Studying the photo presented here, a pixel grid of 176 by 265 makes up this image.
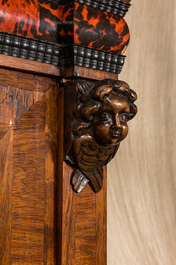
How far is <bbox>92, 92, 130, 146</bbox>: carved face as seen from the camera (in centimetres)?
90

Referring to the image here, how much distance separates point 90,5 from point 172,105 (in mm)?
704

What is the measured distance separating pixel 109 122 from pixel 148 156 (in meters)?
0.56

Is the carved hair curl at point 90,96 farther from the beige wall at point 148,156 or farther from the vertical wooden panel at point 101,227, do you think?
the beige wall at point 148,156

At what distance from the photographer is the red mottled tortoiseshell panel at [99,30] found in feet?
2.89

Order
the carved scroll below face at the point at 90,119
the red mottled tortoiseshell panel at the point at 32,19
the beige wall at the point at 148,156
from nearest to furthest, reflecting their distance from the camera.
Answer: the red mottled tortoiseshell panel at the point at 32,19 < the carved scroll below face at the point at 90,119 < the beige wall at the point at 148,156

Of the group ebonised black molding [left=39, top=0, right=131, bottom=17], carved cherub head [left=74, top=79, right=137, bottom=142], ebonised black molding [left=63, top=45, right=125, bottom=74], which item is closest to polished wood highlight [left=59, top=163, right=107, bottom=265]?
carved cherub head [left=74, top=79, right=137, bottom=142]

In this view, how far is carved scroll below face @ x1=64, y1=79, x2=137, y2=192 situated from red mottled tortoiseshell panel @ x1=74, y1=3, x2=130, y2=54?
0.10m

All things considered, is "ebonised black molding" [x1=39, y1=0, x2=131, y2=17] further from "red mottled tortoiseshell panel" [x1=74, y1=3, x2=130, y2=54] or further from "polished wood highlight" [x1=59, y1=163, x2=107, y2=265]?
"polished wood highlight" [x1=59, y1=163, x2=107, y2=265]

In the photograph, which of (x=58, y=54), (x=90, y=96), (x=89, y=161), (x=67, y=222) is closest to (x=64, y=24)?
(x=58, y=54)

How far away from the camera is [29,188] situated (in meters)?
0.87

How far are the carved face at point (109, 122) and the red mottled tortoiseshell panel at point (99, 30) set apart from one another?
131mm

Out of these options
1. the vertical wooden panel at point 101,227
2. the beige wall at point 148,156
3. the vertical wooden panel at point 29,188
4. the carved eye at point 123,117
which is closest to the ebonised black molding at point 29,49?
the vertical wooden panel at point 29,188

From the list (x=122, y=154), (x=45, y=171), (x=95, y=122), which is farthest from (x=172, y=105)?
(x=45, y=171)

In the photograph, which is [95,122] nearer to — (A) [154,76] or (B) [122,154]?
(B) [122,154]
